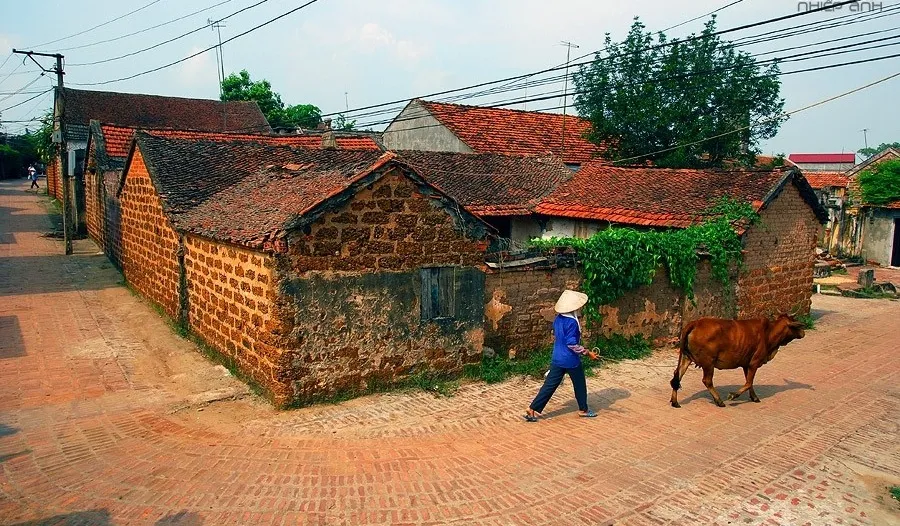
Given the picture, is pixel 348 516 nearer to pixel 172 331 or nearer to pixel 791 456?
pixel 791 456

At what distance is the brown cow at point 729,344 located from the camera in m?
8.54

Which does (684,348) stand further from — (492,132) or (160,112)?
(160,112)

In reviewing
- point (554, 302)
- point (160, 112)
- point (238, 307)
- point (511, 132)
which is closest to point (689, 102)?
point (511, 132)

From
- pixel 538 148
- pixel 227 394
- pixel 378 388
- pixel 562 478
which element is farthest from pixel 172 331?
pixel 538 148

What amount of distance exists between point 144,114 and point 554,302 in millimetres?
35474

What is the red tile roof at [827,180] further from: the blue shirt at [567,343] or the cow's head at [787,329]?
the blue shirt at [567,343]

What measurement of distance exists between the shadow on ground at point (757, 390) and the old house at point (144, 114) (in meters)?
31.4

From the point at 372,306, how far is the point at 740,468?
16.0 ft

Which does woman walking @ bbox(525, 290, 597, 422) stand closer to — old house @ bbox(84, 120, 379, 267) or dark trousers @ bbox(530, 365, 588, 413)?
dark trousers @ bbox(530, 365, 588, 413)

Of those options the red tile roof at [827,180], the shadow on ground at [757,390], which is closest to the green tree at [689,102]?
the red tile roof at [827,180]

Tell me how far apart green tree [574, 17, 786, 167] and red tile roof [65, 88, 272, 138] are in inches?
831

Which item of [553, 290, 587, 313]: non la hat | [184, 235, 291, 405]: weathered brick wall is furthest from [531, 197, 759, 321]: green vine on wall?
[184, 235, 291, 405]: weathered brick wall

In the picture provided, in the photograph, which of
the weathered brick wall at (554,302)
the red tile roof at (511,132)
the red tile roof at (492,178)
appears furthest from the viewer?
the red tile roof at (511,132)

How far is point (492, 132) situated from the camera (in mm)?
26375
